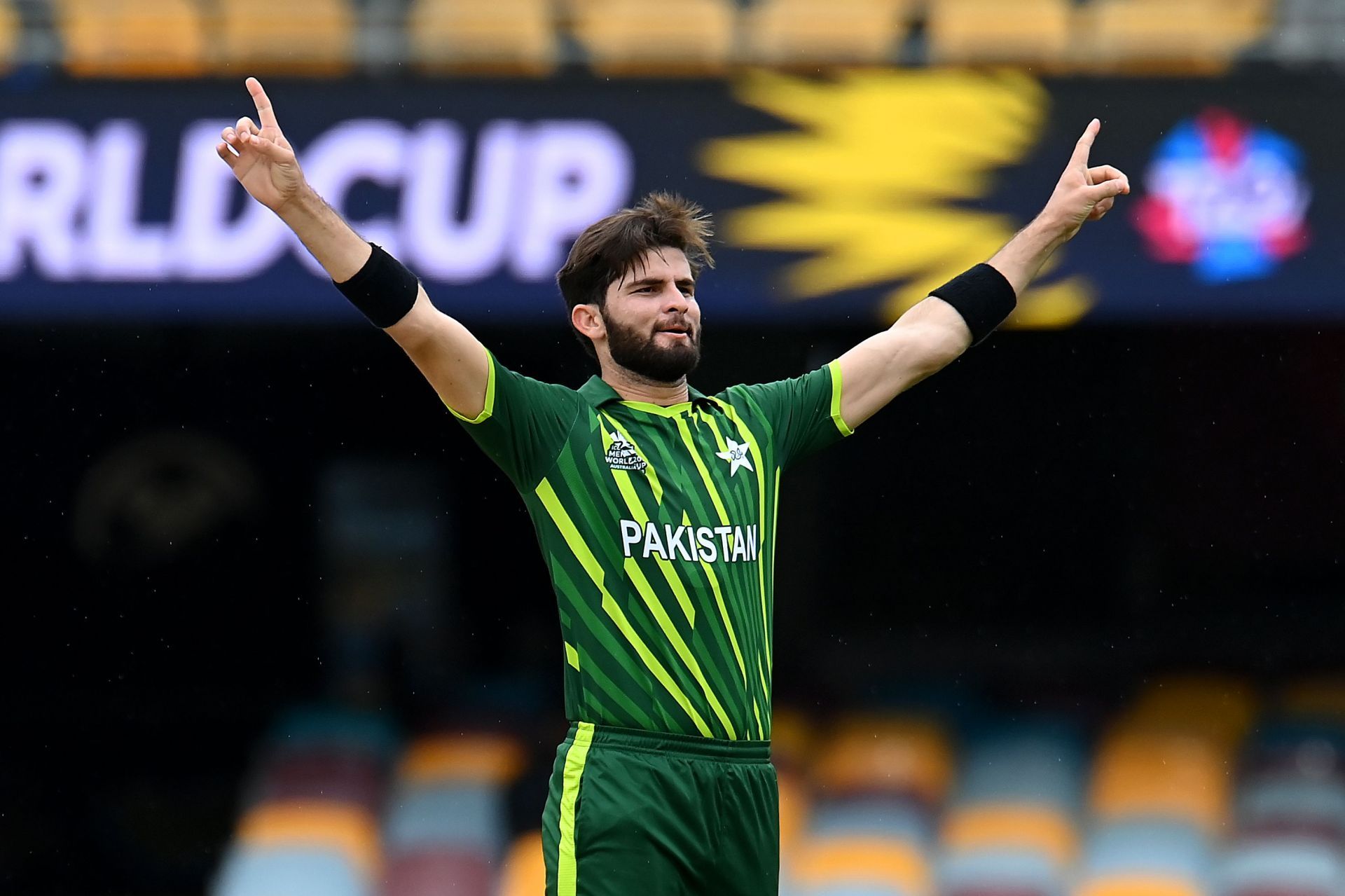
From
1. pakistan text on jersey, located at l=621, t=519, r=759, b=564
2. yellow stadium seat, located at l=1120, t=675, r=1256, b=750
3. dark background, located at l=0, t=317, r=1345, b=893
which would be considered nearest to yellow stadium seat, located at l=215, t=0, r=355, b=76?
dark background, located at l=0, t=317, r=1345, b=893

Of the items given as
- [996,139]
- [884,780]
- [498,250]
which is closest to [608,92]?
[498,250]

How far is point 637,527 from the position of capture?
3832 mm

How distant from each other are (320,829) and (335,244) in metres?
4.96

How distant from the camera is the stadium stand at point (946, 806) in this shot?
25.4 ft

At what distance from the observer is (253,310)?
721 cm

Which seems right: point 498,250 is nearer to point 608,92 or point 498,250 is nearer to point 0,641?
point 608,92

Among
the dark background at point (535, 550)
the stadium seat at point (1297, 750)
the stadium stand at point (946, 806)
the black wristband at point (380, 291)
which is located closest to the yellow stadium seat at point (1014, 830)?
the stadium stand at point (946, 806)

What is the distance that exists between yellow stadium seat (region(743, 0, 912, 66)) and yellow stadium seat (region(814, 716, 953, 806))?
2.90 m

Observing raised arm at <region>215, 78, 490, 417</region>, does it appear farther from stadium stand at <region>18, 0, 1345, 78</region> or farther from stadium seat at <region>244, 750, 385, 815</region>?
stadium seat at <region>244, 750, 385, 815</region>

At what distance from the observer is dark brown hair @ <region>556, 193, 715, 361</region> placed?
4027 mm

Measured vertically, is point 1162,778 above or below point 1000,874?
above

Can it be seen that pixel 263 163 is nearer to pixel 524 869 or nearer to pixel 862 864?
pixel 524 869

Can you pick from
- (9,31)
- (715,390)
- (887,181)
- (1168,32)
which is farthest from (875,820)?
(9,31)

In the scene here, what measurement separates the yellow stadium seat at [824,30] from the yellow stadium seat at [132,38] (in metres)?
2.19
